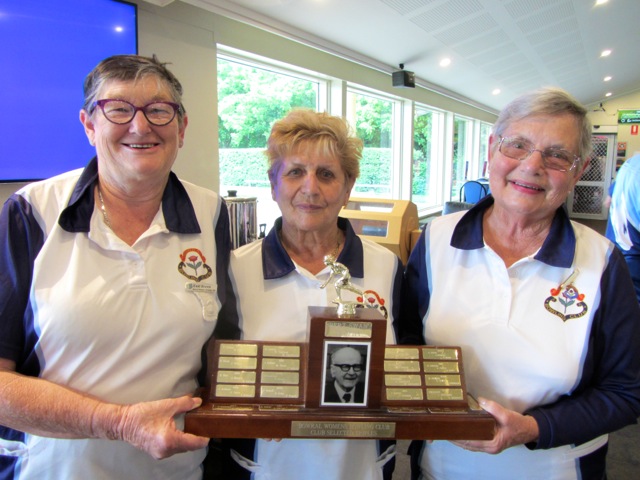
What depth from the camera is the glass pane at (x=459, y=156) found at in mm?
9466

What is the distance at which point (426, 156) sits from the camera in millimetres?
8352

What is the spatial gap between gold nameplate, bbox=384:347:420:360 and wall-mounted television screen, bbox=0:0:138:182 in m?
2.07

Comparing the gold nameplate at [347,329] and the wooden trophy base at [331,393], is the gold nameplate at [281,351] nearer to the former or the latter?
the wooden trophy base at [331,393]

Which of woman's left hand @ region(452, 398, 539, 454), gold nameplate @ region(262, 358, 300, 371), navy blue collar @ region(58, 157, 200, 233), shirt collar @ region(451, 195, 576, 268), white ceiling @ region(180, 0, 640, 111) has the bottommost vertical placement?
woman's left hand @ region(452, 398, 539, 454)

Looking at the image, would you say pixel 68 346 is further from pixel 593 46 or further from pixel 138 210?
pixel 593 46

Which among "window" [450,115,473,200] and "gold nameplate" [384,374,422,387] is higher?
"window" [450,115,473,200]

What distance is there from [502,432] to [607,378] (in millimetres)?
340

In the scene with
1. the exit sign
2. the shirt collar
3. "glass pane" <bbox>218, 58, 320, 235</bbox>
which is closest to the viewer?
the shirt collar

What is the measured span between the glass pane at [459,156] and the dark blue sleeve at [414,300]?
8315mm

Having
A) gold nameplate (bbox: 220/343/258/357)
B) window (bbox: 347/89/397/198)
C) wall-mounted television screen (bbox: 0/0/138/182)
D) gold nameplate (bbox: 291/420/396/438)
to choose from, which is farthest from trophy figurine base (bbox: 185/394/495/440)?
window (bbox: 347/89/397/198)

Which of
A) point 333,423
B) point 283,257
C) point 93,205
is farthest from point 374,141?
point 333,423

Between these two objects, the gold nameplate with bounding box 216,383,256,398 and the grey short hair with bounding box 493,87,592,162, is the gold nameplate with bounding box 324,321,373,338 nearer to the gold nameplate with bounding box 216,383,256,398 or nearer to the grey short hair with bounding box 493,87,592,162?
the gold nameplate with bounding box 216,383,256,398

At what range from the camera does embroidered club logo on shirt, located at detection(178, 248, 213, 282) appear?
1.12 metres

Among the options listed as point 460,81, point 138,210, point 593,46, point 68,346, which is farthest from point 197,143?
point 593,46
